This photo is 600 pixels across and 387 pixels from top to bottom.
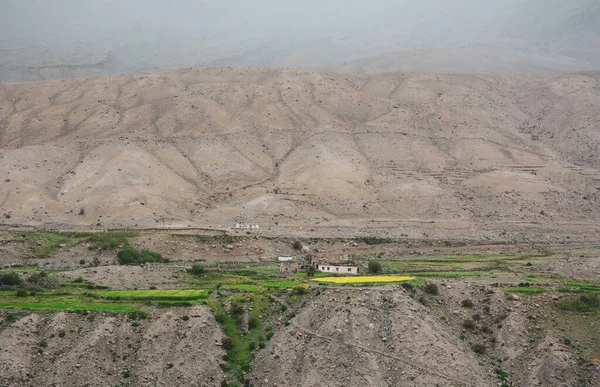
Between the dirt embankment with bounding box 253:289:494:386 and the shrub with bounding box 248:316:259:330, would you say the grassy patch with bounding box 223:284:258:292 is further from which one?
the dirt embankment with bounding box 253:289:494:386

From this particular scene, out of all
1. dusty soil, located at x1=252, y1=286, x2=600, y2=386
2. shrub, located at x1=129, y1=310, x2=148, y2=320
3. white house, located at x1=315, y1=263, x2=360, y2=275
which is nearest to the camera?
dusty soil, located at x1=252, y1=286, x2=600, y2=386

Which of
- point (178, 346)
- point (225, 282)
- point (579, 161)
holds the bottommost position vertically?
point (579, 161)

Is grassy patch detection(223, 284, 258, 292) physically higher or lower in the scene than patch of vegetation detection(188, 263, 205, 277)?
higher

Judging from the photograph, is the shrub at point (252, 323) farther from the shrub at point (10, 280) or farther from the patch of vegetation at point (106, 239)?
the patch of vegetation at point (106, 239)

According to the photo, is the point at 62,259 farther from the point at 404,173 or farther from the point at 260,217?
the point at 404,173

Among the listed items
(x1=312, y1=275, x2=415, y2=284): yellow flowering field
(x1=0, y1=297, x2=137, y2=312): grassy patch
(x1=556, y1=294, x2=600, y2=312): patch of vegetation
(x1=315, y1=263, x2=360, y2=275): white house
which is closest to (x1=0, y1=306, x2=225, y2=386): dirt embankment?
(x1=0, y1=297, x2=137, y2=312): grassy patch

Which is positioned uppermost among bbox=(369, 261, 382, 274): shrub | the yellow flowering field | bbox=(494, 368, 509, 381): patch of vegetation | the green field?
bbox=(494, 368, 509, 381): patch of vegetation

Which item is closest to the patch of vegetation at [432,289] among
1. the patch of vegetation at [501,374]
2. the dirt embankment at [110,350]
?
the patch of vegetation at [501,374]

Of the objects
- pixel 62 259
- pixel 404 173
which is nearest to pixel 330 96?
pixel 404 173
